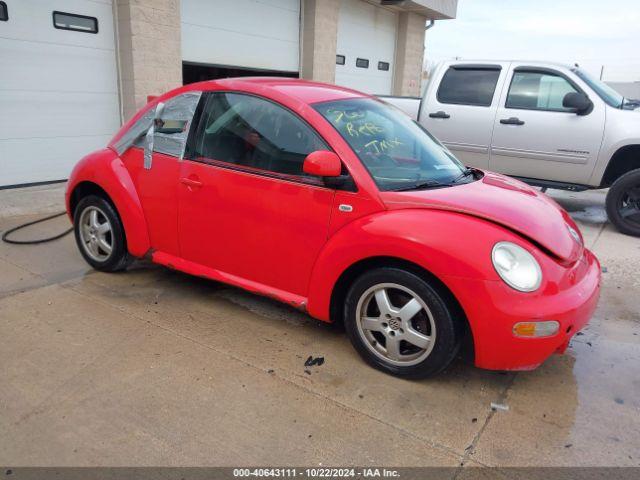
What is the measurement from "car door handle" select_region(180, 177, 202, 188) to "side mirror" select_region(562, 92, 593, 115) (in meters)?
4.75

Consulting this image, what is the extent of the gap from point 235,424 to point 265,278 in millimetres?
1067

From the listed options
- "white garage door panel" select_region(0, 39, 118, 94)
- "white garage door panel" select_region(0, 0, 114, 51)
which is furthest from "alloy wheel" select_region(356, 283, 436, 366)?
"white garage door panel" select_region(0, 0, 114, 51)

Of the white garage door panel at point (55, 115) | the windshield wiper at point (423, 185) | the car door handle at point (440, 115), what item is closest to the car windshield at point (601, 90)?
the car door handle at point (440, 115)

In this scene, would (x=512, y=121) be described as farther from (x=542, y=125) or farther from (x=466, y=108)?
(x=466, y=108)

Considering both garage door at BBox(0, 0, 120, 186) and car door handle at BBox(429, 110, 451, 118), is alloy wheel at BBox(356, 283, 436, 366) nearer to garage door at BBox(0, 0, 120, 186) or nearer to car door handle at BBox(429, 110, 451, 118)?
car door handle at BBox(429, 110, 451, 118)

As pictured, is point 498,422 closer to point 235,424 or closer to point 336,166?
point 235,424

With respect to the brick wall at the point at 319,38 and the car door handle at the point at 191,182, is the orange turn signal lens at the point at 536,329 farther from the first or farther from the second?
the brick wall at the point at 319,38

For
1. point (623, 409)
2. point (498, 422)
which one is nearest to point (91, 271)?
point (498, 422)

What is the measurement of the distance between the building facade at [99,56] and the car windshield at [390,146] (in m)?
5.29

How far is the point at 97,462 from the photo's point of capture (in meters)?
2.29

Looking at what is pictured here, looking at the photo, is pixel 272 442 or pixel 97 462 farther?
pixel 272 442

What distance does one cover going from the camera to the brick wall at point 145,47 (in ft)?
25.3

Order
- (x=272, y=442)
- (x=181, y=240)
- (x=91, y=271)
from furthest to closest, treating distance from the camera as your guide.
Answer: (x=91, y=271)
(x=181, y=240)
(x=272, y=442)

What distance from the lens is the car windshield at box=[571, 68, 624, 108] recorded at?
6.35m
